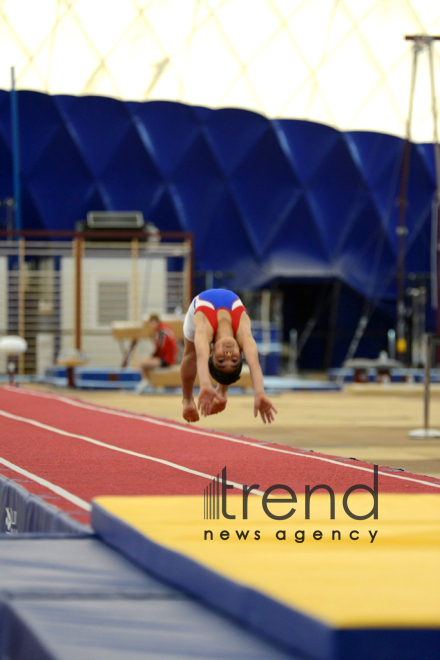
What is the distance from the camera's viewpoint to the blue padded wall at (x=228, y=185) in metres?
24.6

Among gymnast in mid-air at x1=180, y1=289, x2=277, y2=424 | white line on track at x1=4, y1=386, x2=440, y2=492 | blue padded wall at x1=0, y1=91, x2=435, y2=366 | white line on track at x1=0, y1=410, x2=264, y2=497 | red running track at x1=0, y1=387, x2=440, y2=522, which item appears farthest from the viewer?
blue padded wall at x1=0, y1=91, x2=435, y2=366

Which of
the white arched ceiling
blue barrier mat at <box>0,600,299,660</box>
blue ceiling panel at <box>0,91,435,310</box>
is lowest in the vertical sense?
blue barrier mat at <box>0,600,299,660</box>

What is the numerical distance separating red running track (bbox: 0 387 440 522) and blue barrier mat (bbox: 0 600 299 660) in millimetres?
1165

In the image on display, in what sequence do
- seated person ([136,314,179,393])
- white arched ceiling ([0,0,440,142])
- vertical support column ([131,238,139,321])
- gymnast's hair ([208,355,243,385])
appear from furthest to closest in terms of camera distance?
white arched ceiling ([0,0,440,142]) → vertical support column ([131,238,139,321]) → seated person ([136,314,179,393]) → gymnast's hair ([208,355,243,385])

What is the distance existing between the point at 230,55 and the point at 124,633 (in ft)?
81.5

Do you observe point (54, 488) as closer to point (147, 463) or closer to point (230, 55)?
point (147, 463)

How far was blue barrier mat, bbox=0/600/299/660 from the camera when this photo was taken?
222cm

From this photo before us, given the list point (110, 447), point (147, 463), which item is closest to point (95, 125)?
point (110, 447)

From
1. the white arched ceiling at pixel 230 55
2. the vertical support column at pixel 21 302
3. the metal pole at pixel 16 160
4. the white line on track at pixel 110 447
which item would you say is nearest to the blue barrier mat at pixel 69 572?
the white line on track at pixel 110 447

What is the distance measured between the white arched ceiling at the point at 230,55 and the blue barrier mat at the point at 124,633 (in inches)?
934

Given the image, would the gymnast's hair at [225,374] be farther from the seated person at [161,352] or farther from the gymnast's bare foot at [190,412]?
the seated person at [161,352]

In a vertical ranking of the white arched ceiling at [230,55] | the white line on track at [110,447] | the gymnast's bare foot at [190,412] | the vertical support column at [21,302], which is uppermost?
the white arched ceiling at [230,55]

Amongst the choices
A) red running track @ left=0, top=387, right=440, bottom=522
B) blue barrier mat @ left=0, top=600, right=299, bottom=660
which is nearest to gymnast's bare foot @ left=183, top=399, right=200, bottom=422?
red running track @ left=0, top=387, right=440, bottom=522

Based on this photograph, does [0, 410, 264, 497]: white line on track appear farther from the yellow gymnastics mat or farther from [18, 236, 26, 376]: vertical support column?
[18, 236, 26, 376]: vertical support column
